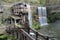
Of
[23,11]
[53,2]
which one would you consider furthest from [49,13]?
[23,11]

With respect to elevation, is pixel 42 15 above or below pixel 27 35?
below

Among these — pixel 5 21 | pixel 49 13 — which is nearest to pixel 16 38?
pixel 5 21

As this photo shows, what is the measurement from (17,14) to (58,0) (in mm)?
6136

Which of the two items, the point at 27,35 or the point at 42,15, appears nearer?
the point at 27,35

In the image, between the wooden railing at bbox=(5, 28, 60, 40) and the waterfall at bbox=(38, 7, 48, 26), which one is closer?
the wooden railing at bbox=(5, 28, 60, 40)

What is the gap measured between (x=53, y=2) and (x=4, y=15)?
674cm

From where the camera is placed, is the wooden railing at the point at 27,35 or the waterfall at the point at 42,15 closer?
the wooden railing at the point at 27,35

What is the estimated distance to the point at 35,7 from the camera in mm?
14883

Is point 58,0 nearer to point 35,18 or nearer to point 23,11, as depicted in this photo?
point 35,18

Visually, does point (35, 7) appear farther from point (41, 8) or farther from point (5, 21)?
point (5, 21)

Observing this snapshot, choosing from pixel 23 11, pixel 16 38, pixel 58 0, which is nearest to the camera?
pixel 16 38

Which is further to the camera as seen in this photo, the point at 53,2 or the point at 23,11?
the point at 53,2

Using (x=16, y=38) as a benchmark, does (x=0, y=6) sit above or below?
above

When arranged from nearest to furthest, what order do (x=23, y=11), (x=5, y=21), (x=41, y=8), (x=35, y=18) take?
1. (x=5, y=21)
2. (x=23, y=11)
3. (x=35, y=18)
4. (x=41, y=8)
